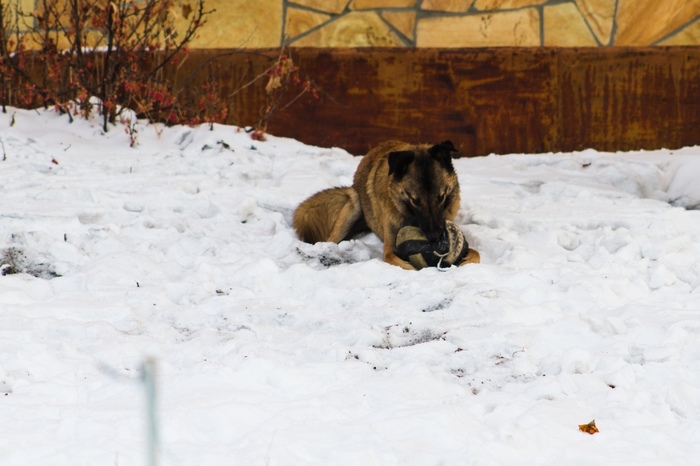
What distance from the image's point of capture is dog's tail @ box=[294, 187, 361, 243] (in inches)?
252

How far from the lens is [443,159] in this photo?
19.5 ft

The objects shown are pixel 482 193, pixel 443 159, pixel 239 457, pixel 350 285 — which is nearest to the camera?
pixel 239 457

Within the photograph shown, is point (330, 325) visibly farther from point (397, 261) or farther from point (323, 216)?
point (323, 216)

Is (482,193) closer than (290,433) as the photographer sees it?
No

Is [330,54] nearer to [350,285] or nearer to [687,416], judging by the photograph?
[350,285]

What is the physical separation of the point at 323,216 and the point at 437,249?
1.20 meters

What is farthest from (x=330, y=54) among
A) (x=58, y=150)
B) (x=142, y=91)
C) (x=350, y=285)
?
(x=350, y=285)

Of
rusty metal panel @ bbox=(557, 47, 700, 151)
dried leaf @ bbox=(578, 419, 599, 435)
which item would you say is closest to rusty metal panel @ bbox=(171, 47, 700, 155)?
rusty metal panel @ bbox=(557, 47, 700, 151)

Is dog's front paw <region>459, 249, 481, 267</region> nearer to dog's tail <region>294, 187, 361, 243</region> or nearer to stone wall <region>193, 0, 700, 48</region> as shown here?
dog's tail <region>294, 187, 361, 243</region>

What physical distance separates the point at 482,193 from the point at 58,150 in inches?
146

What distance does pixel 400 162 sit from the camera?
19.2ft

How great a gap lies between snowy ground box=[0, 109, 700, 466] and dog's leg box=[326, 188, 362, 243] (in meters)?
0.18

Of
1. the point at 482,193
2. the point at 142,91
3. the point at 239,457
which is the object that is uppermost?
the point at 142,91

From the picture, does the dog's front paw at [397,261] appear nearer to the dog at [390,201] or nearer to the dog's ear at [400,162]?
the dog at [390,201]
